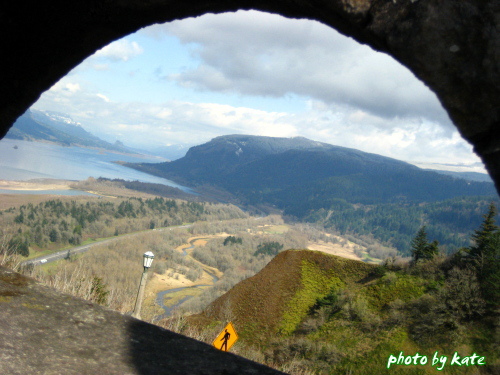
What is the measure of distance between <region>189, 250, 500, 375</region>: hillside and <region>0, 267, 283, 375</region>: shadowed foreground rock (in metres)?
12.0

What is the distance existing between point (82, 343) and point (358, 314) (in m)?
19.8

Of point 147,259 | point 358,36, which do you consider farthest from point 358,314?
point 358,36

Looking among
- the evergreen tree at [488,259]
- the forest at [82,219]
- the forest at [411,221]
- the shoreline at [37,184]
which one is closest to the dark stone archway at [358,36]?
the evergreen tree at [488,259]

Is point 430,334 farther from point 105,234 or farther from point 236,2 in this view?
point 105,234

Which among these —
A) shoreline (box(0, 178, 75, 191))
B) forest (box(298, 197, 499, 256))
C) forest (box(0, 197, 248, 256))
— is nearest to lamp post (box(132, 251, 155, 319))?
forest (box(0, 197, 248, 256))

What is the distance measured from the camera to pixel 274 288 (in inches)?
922

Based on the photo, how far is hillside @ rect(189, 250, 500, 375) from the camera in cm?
1580

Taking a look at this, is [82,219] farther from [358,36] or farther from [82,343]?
[358,36]

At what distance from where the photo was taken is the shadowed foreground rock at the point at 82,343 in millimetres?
2225

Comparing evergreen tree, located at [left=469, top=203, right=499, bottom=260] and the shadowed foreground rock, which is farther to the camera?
evergreen tree, located at [left=469, top=203, right=499, bottom=260]

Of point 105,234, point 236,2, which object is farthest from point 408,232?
point 236,2

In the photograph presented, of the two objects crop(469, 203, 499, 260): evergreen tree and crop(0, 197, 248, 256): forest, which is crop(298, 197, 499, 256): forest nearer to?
crop(0, 197, 248, 256): forest

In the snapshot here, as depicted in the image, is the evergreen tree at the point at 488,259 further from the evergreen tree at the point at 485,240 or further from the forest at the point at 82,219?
the forest at the point at 82,219

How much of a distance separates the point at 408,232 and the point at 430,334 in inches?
6450
